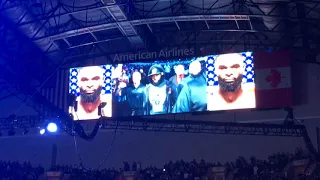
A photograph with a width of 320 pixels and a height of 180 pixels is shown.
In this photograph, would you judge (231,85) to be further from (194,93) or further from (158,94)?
(158,94)

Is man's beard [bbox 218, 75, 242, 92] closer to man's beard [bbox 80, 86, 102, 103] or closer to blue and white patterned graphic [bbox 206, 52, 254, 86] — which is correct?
blue and white patterned graphic [bbox 206, 52, 254, 86]

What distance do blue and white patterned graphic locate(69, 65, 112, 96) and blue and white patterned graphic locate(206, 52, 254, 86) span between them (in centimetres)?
480

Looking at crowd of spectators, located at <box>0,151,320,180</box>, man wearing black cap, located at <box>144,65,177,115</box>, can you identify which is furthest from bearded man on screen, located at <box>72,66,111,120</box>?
crowd of spectators, located at <box>0,151,320,180</box>

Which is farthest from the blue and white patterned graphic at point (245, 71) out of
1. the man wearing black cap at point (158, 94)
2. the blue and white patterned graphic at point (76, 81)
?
the blue and white patterned graphic at point (76, 81)

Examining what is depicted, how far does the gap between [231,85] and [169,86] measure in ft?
9.15

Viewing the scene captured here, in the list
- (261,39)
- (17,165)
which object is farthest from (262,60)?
(17,165)

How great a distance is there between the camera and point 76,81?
23.3 m

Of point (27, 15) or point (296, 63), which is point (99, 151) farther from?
point (296, 63)

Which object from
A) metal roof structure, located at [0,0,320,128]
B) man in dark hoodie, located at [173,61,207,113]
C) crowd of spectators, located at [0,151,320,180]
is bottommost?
crowd of spectators, located at [0,151,320,180]

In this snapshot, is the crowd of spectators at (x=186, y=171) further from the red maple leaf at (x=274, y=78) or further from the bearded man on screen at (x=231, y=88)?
Result: the red maple leaf at (x=274, y=78)

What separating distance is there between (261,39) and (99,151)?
33.4 ft

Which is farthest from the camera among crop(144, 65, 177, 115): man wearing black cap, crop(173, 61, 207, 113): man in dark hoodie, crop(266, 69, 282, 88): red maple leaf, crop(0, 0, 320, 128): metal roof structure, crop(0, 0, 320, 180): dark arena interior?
crop(144, 65, 177, 115): man wearing black cap

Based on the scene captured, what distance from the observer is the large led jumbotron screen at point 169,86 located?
2081cm

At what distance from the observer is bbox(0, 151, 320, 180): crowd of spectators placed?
21.1 metres
